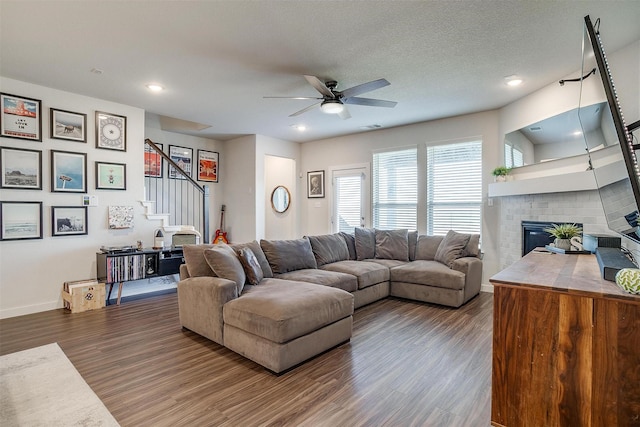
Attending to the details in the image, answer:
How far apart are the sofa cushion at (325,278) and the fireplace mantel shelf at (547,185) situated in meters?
2.43

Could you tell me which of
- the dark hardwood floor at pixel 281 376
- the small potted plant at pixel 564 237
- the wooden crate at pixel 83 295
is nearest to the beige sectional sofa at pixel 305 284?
the dark hardwood floor at pixel 281 376

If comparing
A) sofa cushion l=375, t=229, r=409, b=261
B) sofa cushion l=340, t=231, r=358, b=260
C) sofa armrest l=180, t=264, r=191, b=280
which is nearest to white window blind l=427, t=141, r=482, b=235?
sofa cushion l=375, t=229, r=409, b=261

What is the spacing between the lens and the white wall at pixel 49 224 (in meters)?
3.72

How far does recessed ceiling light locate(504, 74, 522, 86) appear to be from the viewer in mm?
3610

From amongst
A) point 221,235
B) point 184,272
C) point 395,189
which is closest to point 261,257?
point 184,272

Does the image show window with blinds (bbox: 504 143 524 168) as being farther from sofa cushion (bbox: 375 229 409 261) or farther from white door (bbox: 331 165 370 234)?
white door (bbox: 331 165 370 234)

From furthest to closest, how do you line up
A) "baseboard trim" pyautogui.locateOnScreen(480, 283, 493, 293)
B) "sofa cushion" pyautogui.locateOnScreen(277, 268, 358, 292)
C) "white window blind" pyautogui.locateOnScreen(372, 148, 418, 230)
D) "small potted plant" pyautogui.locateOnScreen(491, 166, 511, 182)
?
"white window blind" pyautogui.locateOnScreen(372, 148, 418, 230) → "baseboard trim" pyautogui.locateOnScreen(480, 283, 493, 293) → "small potted plant" pyautogui.locateOnScreen(491, 166, 511, 182) → "sofa cushion" pyautogui.locateOnScreen(277, 268, 358, 292)

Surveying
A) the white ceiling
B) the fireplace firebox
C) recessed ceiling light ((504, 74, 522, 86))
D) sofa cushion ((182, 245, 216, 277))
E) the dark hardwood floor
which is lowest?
the dark hardwood floor

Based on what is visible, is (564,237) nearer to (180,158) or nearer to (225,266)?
(225,266)

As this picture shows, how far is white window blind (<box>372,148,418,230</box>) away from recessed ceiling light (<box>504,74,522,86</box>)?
6.60 feet

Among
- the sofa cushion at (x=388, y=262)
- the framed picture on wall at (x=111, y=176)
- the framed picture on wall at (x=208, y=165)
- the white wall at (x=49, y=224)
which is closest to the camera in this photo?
the white wall at (x=49, y=224)

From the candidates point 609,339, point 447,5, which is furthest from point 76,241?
point 609,339

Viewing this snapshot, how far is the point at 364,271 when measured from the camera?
13.5 feet

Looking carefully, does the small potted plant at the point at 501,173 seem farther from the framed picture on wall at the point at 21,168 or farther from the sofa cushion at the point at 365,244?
the framed picture on wall at the point at 21,168
